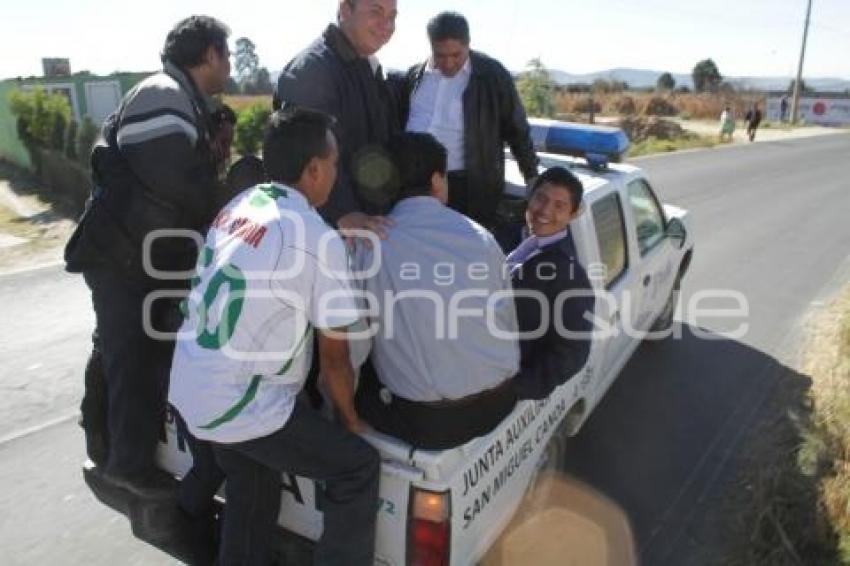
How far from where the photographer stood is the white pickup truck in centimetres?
242

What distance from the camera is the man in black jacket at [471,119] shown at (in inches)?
157

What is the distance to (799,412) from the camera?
4980mm

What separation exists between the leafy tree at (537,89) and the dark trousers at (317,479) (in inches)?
985

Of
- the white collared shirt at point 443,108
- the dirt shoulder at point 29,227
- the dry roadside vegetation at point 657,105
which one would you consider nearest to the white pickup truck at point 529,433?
the white collared shirt at point 443,108

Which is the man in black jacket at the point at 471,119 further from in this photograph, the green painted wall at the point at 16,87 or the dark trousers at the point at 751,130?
the dark trousers at the point at 751,130

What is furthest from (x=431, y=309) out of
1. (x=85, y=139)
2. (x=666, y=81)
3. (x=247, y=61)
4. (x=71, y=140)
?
(x=247, y=61)

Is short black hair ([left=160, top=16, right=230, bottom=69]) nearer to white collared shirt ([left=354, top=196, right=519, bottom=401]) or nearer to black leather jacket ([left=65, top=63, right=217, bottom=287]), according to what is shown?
black leather jacket ([left=65, top=63, right=217, bottom=287])

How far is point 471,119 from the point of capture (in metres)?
3.98

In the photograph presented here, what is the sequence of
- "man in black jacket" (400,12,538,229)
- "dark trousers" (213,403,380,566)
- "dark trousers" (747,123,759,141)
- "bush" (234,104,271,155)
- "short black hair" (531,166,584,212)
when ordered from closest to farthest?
"dark trousers" (213,403,380,566) → "short black hair" (531,166,584,212) → "man in black jacket" (400,12,538,229) → "bush" (234,104,271,155) → "dark trousers" (747,123,759,141)

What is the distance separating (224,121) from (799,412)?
428cm

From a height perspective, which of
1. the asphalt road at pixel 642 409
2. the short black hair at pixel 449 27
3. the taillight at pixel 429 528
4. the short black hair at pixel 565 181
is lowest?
the asphalt road at pixel 642 409

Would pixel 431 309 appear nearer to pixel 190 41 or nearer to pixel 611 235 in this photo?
pixel 190 41

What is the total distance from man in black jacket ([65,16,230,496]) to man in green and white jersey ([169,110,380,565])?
2.20 ft

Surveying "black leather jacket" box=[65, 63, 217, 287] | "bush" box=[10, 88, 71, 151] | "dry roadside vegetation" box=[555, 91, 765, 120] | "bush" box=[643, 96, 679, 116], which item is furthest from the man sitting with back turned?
"bush" box=[643, 96, 679, 116]
